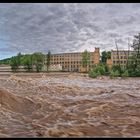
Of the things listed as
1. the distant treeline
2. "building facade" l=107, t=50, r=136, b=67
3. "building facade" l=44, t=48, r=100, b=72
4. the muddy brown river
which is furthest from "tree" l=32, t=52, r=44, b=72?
"building facade" l=107, t=50, r=136, b=67

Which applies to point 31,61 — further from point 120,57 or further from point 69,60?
point 120,57

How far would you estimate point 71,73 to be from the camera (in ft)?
12.1

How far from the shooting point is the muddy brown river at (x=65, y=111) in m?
2.25

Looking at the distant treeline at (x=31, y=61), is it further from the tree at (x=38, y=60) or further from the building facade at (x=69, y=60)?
the building facade at (x=69, y=60)

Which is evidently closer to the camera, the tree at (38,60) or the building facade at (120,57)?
the tree at (38,60)

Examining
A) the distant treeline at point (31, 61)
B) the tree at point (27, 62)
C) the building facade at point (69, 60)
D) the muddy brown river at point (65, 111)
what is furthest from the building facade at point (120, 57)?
the tree at point (27, 62)

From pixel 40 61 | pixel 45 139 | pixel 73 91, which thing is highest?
pixel 40 61

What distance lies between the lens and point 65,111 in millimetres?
3676

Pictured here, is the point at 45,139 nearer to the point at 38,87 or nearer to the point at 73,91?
the point at 73,91

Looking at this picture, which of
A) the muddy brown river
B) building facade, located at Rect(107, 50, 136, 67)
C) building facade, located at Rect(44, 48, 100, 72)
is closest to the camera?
the muddy brown river

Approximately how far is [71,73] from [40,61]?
436mm

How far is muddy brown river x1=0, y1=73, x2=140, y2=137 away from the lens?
225cm

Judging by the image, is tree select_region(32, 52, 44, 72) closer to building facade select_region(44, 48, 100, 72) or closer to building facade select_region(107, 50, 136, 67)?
building facade select_region(44, 48, 100, 72)

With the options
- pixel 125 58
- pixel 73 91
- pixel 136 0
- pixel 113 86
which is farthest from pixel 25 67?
pixel 113 86
